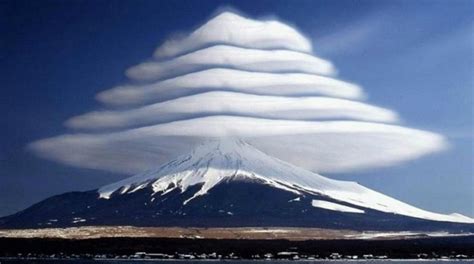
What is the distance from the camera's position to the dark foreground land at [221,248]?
6875 centimetres

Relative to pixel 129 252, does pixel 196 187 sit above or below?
above

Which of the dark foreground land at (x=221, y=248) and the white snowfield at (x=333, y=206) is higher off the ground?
the white snowfield at (x=333, y=206)

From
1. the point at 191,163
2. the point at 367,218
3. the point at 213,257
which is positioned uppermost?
the point at 191,163

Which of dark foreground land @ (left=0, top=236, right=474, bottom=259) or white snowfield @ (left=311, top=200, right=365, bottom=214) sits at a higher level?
white snowfield @ (left=311, top=200, right=365, bottom=214)

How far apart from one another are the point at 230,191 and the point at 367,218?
22399 mm

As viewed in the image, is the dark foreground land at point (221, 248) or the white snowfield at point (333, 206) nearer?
the dark foreground land at point (221, 248)

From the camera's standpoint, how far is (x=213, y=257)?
214ft

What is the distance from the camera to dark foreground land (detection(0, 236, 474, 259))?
68.8 m

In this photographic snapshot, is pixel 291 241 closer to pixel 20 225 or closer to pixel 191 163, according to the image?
pixel 20 225

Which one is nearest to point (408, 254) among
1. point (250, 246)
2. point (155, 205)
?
point (250, 246)

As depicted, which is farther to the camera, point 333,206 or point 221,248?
point 333,206

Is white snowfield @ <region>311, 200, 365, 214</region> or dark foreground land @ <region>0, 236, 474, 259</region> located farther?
white snowfield @ <region>311, 200, 365, 214</region>

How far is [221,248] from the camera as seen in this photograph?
76.8 meters

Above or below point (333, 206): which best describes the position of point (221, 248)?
below
